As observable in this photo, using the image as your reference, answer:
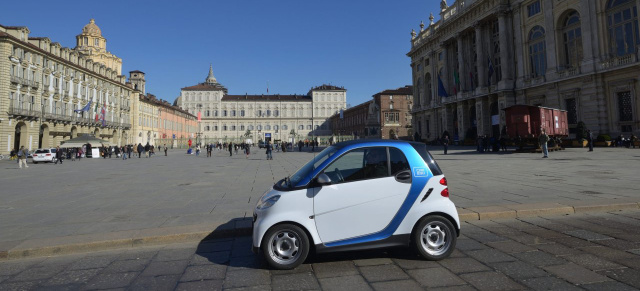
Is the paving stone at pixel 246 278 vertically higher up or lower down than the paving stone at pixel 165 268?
lower down

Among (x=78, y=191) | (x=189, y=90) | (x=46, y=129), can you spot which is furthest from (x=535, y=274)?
(x=189, y=90)

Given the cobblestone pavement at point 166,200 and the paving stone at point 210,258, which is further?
the cobblestone pavement at point 166,200

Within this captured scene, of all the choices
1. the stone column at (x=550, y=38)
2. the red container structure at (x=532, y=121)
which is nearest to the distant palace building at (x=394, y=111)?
the stone column at (x=550, y=38)

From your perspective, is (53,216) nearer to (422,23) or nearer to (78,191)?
(78,191)

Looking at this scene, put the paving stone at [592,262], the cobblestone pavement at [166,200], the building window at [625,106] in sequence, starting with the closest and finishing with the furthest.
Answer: the paving stone at [592,262], the cobblestone pavement at [166,200], the building window at [625,106]

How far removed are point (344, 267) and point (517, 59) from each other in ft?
132

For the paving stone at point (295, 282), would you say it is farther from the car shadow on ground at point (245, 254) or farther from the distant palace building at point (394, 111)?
the distant palace building at point (394, 111)

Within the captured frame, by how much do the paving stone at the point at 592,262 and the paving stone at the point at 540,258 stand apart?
0.50ft

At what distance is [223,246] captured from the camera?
4688 mm

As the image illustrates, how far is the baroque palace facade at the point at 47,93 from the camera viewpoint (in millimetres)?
37031

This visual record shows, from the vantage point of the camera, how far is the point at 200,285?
10.9 feet

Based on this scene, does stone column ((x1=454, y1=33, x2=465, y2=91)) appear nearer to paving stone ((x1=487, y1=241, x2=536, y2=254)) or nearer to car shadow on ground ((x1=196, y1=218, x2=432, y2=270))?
paving stone ((x1=487, y1=241, x2=536, y2=254))

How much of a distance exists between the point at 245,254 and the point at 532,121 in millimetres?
25628

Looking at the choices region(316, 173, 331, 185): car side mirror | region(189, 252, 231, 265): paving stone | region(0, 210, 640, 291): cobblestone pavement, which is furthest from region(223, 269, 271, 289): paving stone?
region(316, 173, 331, 185): car side mirror
